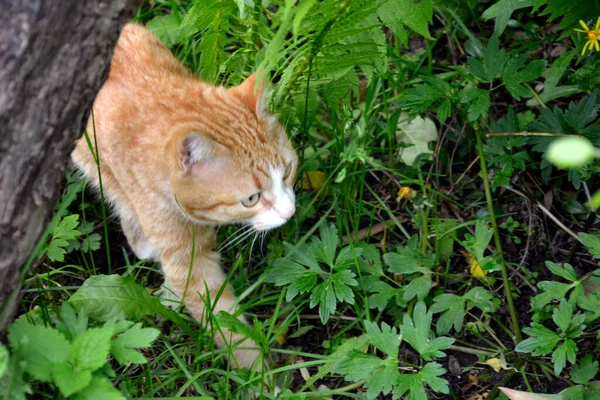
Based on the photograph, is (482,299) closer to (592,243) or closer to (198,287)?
(592,243)

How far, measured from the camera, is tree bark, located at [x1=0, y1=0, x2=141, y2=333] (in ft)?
5.10

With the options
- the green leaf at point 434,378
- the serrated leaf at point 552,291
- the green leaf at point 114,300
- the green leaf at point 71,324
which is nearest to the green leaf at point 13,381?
the green leaf at point 71,324

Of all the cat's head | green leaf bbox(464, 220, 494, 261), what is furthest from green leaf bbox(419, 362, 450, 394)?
the cat's head

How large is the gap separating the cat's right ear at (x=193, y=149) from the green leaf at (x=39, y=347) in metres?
0.80

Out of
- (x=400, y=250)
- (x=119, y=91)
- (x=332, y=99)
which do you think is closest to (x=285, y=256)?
(x=400, y=250)

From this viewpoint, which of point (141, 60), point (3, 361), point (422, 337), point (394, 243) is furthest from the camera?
point (394, 243)

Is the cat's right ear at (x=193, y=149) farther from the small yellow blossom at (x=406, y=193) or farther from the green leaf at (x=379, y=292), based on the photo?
the small yellow blossom at (x=406, y=193)

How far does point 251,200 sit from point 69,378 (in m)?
1.04

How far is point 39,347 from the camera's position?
5.69ft

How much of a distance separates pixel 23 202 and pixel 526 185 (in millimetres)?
2018

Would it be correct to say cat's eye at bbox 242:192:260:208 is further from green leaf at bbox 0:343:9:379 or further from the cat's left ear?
green leaf at bbox 0:343:9:379

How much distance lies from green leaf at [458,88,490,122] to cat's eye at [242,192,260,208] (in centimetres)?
83

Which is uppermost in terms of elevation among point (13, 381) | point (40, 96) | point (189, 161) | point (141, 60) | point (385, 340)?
point (40, 96)

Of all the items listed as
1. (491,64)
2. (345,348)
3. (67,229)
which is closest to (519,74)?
(491,64)
